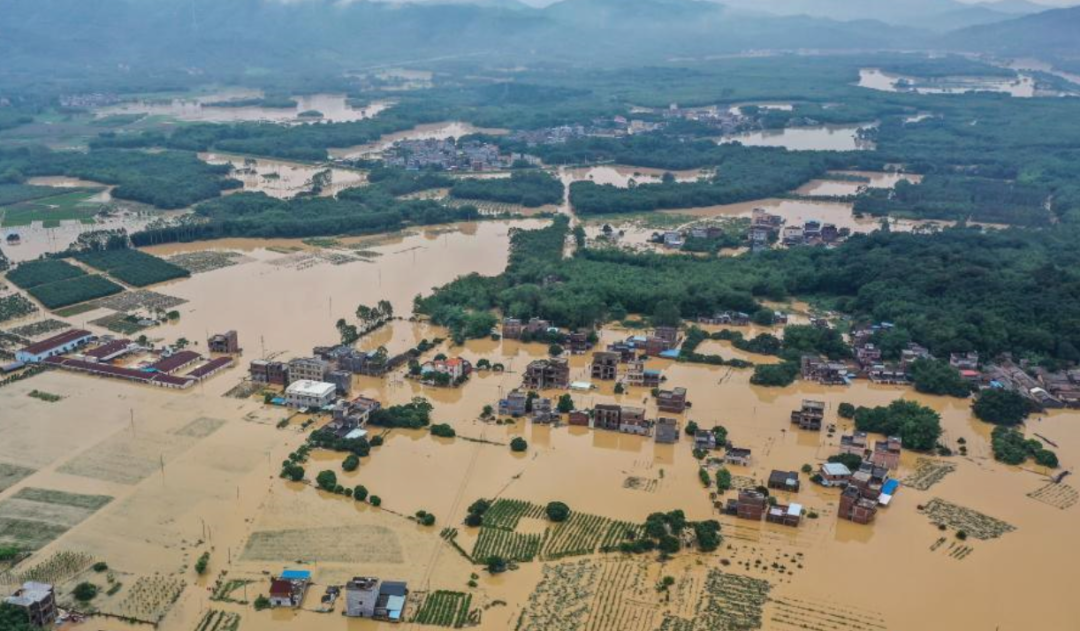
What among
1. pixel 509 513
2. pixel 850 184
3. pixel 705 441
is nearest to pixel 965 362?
pixel 705 441

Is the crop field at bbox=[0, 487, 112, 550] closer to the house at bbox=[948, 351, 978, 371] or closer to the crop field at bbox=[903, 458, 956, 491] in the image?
the crop field at bbox=[903, 458, 956, 491]

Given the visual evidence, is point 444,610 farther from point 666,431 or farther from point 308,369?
point 308,369

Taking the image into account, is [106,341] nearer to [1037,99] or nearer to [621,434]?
[621,434]

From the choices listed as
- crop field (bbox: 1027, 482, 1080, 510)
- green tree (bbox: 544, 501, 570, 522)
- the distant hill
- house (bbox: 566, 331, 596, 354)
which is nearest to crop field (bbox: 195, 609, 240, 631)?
green tree (bbox: 544, 501, 570, 522)

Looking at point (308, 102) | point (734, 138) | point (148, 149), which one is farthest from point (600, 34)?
point (148, 149)

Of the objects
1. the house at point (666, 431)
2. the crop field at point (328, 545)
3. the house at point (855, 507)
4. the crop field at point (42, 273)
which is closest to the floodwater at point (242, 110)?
the crop field at point (42, 273)
